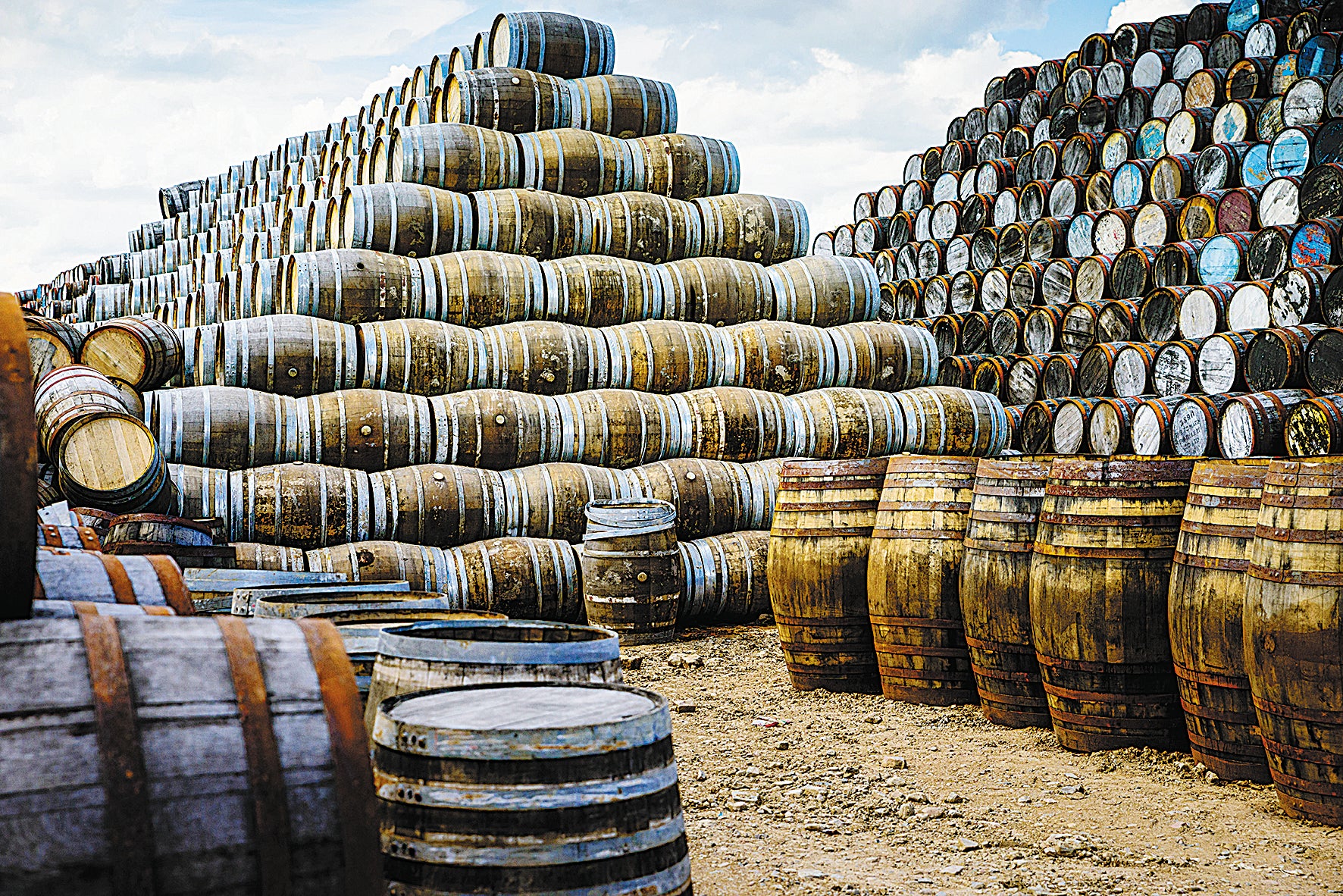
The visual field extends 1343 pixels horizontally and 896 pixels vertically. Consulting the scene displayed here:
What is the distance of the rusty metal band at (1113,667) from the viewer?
4367 mm

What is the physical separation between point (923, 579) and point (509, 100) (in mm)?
5903

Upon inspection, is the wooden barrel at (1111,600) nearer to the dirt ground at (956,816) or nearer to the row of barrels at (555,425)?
the dirt ground at (956,816)

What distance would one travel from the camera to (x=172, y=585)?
256cm

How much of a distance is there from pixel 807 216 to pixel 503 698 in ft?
27.9

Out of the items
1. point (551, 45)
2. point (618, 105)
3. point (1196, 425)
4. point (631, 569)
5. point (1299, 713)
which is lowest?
point (1299, 713)

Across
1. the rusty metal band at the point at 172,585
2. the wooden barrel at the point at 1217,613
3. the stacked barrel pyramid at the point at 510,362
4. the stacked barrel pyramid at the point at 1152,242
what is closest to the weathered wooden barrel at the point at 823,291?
the stacked barrel pyramid at the point at 510,362

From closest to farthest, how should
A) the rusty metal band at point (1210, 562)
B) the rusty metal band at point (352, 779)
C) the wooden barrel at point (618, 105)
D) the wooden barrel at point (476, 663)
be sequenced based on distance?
1. the rusty metal band at point (352, 779)
2. the wooden barrel at point (476, 663)
3. the rusty metal band at point (1210, 562)
4. the wooden barrel at point (618, 105)

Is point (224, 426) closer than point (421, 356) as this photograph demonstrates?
Yes

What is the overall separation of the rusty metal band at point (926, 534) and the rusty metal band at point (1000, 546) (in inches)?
7.8

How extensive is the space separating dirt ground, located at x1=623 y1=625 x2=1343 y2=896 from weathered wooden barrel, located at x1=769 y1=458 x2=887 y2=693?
0.99ft

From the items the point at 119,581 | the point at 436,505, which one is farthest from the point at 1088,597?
the point at 436,505

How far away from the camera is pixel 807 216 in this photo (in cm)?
1014

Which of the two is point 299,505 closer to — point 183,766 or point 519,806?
point 519,806

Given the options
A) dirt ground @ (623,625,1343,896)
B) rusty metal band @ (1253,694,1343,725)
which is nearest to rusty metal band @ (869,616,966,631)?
dirt ground @ (623,625,1343,896)
